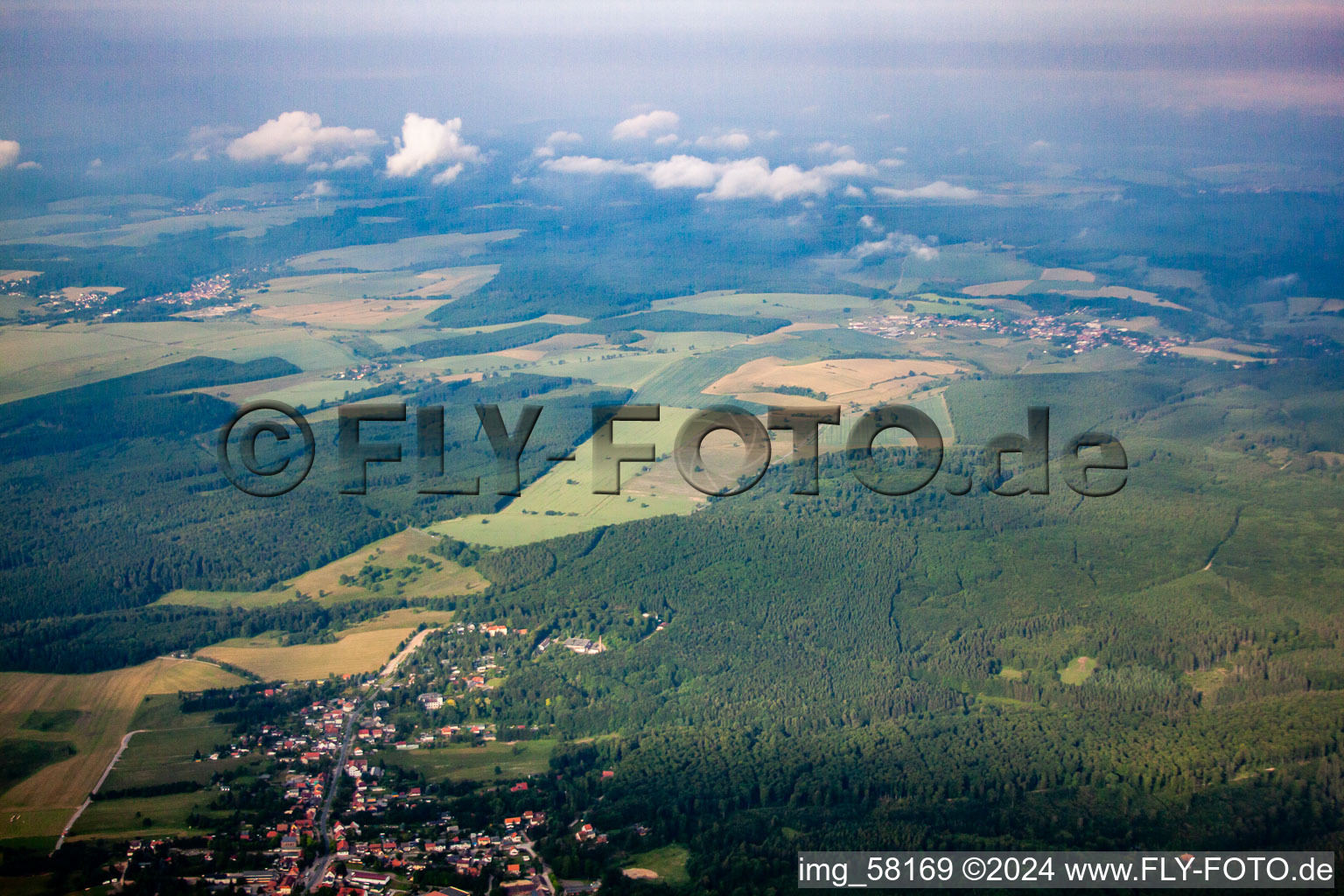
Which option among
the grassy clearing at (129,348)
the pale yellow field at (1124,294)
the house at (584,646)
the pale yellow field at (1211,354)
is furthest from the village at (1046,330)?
the house at (584,646)

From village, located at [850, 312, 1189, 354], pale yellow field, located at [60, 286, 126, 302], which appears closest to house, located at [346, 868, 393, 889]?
village, located at [850, 312, 1189, 354]

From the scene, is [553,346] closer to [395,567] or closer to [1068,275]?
[395,567]

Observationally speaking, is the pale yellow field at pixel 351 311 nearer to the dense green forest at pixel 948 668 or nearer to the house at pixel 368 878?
the dense green forest at pixel 948 668

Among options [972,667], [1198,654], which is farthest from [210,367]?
[1198,654]

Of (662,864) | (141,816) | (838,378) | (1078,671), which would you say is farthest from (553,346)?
(662,864)

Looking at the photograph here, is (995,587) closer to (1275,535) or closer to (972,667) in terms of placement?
(972,667)
